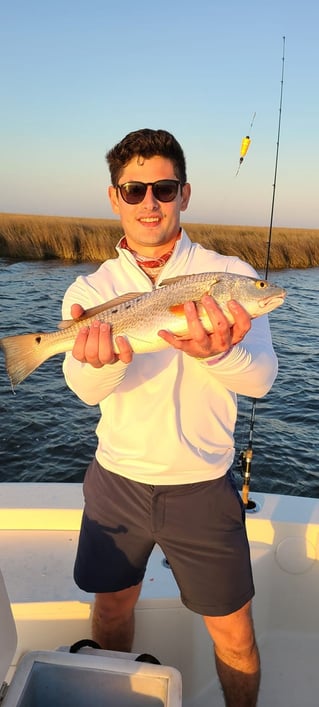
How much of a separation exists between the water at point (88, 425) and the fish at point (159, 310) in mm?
5420

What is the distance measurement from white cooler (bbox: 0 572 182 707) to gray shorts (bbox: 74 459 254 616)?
1.55ft

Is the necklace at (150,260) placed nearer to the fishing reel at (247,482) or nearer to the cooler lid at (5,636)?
the cooler lid at (5,636)

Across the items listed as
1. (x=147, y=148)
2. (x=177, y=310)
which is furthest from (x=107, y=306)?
(x=147, y=148)

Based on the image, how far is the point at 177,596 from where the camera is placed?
3.26 m

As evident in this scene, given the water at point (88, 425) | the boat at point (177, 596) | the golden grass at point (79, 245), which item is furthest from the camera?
the golden grass at point (79, 245)

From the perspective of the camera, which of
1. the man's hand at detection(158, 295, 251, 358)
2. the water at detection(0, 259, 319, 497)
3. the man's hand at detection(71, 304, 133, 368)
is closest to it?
the man's hand at detection(158, 295, 251, 358)

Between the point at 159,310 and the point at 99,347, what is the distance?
38 centimetres

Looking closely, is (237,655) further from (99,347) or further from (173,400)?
(99,347)

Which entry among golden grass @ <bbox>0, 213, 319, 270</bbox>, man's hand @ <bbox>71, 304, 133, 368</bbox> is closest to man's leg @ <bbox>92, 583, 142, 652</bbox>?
man's hand @ <bbox>71, 304, 133, 368</bbox>

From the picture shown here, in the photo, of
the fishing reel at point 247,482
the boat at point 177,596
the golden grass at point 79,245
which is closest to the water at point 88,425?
the fishing reel at point 247,482

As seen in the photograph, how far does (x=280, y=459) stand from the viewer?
8.84m

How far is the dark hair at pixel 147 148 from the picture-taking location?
8.73ft

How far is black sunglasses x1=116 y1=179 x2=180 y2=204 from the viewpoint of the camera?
106 inches

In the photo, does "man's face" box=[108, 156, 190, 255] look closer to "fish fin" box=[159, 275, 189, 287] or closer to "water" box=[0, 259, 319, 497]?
"fish fin" box=[159, 275, 189, 287]
